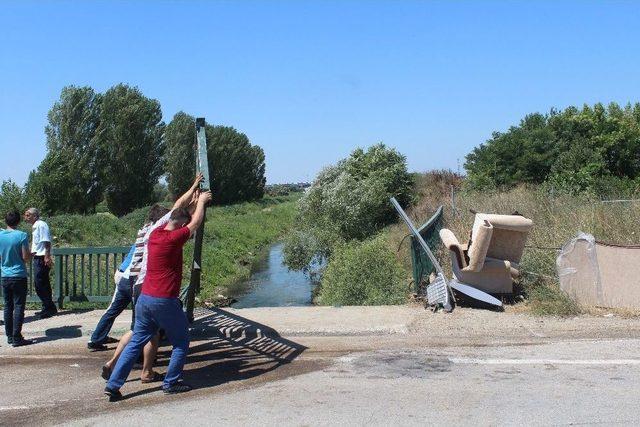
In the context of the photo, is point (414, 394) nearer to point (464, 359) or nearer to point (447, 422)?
point (447, 422)

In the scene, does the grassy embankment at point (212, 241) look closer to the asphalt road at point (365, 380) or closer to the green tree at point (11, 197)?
the green tree at point (11, 197)

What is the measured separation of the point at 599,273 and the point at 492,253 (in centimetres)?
156

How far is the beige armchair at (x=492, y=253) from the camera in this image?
942 cm

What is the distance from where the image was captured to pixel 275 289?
23.0m

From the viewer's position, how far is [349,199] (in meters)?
23.2

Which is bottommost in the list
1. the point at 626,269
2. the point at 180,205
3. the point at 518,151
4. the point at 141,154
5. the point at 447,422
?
the point at 447,422

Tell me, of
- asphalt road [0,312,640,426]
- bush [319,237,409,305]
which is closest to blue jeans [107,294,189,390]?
asphalt road [0,312,640,426]

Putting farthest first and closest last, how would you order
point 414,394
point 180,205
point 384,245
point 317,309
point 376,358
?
point 384,245, point 317,309, point 376,358, point 180,205, point 414,394

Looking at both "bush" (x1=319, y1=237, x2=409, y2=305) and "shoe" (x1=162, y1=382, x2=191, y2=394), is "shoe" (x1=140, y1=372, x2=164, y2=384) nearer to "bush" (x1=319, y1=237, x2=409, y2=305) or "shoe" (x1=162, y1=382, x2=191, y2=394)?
"shoe" (x1=162, y1=382, x2=191, y2=394)

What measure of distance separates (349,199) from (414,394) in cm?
1740

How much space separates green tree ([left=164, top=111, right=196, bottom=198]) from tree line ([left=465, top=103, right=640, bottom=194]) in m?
38.5

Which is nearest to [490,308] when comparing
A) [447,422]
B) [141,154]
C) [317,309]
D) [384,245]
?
[317,309]

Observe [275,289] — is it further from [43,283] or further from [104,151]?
[104,151]

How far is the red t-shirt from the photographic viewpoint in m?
6.04
